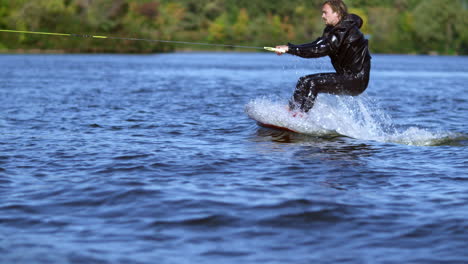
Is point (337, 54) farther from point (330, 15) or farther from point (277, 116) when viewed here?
point (277, 116)

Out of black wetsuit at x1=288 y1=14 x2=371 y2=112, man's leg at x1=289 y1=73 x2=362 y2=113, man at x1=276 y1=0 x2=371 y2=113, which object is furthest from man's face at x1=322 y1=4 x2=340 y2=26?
man's leg at x1=289 y1=73 x2=362 y2=113

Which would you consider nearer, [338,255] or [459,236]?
[338,255]

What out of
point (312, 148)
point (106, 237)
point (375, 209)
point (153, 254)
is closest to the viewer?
point (153, 254)

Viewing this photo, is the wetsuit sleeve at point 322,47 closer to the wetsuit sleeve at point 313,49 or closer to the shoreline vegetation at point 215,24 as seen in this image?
the wetsuit sleeve at point 313,49

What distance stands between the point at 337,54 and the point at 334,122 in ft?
5.26

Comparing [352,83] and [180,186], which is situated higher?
[352,83]

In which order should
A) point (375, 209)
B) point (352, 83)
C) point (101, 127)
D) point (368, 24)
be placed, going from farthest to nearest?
point (368, 24) < point (101, 127) < point (352, 83) < point (375, 209)

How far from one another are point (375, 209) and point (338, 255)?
1.57m

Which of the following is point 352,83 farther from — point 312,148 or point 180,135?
point 180,135

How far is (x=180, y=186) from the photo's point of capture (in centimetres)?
796

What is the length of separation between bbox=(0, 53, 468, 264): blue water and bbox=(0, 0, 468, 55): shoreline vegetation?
287 ft

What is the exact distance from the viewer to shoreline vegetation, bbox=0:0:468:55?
106 m

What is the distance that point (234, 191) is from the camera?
7711mm

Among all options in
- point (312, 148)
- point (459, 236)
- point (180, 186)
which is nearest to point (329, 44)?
point (312, 148)
